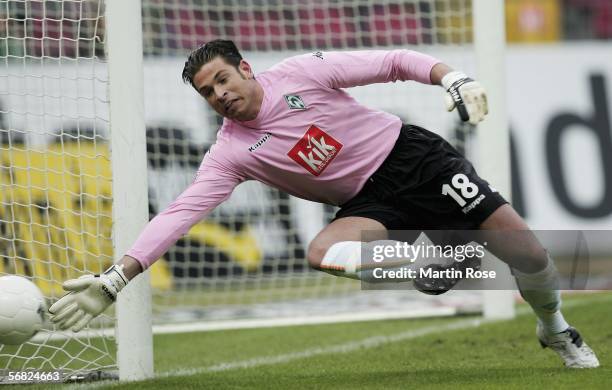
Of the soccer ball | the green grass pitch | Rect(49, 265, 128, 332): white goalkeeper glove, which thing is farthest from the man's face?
the green grass pitch

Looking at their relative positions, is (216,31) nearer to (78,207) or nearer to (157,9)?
(157,9)

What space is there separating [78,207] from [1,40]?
1978 mm

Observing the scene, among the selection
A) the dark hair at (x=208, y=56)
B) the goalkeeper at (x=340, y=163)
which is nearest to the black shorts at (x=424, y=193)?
the goalkeeper at (x=340, y=163)

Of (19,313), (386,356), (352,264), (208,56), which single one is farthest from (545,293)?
(19,313)

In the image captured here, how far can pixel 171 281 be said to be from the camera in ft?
34.1

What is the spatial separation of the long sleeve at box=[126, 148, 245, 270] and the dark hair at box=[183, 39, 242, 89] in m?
0.44

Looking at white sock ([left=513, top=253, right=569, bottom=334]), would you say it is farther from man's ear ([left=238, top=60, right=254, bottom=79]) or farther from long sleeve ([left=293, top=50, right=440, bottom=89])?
man's ear ([left=238, top=60, right=254, bottom=79])

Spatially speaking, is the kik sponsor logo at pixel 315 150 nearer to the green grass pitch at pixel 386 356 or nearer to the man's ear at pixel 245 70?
the man's ear at pixel 245 70

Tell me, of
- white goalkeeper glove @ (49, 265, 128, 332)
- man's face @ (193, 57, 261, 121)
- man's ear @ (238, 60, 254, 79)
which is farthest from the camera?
man's ear @ (238, 60, 254, 79)

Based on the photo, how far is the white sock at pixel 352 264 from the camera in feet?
16.0

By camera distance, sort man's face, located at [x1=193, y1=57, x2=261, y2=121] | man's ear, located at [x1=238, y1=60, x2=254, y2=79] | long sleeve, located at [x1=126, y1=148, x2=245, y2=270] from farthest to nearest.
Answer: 1. man's ear, located at [x1=238, y1=60, x2=254, y2=79]
2. man's face, located at [x1=193, y1=57, x2=261, y2=121]
3. long sleeve, located at [x1=126, y1=148, x2=245, y2=270]

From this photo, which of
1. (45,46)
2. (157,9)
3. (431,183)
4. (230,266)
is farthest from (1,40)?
(230,266)

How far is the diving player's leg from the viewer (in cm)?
550

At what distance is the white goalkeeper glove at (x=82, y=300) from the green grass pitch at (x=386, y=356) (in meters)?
0.67
